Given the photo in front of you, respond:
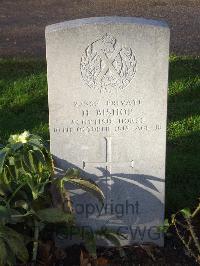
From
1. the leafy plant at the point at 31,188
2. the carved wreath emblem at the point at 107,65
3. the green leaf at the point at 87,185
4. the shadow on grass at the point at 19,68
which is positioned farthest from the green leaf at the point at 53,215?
the shadow on grass at the point at 19,68

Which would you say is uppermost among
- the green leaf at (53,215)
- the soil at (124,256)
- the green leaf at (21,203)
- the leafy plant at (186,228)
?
the green leaf at (21,203)

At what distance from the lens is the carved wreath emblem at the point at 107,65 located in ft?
12.4

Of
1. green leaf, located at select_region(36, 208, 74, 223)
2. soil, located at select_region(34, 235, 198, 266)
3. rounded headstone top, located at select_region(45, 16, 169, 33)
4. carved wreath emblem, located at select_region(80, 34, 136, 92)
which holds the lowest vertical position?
soil, located at select_region(34, 235, 198, 266)

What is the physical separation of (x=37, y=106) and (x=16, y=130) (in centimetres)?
69

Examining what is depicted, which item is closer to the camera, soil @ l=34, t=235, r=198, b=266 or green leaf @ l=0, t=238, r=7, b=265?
green leaf @ l=0, t=238, r=7, b=265

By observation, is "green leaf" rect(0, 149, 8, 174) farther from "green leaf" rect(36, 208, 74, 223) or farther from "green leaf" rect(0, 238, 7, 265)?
"green leaf" rect(0, 238, 7, 265)

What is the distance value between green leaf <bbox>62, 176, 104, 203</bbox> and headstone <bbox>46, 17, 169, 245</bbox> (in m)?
0.19

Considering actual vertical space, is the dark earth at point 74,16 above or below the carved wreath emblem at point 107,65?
above

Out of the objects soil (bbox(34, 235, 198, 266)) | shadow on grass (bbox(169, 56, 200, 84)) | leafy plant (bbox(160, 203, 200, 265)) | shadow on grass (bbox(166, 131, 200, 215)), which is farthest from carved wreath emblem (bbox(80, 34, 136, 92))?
shadow on grass (bbox(169, 56, 200, 84))

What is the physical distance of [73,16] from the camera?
38.6 ft

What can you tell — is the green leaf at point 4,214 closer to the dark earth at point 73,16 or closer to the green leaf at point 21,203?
the green leaf at point 21,203

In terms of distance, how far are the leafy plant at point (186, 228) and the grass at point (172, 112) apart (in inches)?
6.7

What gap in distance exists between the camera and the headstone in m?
3.75

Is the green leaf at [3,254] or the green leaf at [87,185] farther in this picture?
the green leaf at [87,185]
